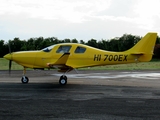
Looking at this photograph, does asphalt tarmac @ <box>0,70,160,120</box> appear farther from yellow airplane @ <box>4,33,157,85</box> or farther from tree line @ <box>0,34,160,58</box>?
tree line @ <box>0,34,160,58</box>

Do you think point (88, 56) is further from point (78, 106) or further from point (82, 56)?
point (78, 106)

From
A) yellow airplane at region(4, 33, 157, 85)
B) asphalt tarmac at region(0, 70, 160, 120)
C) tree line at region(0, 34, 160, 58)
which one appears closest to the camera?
asphalt tarmac at region(0, 70, 160, 120)

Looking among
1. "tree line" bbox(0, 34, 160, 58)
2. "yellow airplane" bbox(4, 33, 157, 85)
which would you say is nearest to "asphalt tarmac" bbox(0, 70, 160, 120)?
"yellow airplane" bbox(4, 33, 157, 85)

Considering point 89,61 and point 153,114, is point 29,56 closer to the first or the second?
point 89,61

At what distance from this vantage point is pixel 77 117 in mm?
7375

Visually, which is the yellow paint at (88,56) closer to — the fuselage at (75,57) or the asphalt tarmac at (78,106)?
the fuselage at (75,57)

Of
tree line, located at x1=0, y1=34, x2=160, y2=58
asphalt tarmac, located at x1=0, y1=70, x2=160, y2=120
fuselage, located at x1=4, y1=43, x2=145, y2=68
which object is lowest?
asphalt tarmac, located at x1=0, y1=70, x2=160, y2=120

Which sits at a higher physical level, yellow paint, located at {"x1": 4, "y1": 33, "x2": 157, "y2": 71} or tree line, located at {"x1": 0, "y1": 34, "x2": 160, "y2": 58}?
tree line, located at {"x1": 0, "y1": 34, "x2": 160, "y2": 58}

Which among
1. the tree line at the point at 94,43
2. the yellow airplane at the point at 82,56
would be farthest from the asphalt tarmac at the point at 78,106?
the tree line at the point at 94,43

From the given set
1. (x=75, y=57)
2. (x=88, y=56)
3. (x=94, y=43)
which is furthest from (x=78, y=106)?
(x=94, y=43)

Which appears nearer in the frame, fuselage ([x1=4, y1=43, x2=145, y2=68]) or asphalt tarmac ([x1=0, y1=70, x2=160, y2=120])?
asphalt tarmac ([x1=0, y1=70, x2=160, y2=120])

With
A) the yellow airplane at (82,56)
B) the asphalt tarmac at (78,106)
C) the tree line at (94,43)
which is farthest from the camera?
the tree line at (94,43)

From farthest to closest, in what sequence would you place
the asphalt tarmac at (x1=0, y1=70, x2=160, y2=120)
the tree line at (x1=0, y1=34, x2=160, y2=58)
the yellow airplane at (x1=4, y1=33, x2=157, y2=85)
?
the tree line at (x1=0, y1=34, x2=160, y2=58)
the yellow airplane at (x1=4, y1=33, x2=157, y2=85)
the asphalt tarmac at (x1=0, y1=70, x2=160, y2=120)

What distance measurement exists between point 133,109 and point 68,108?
1962 millimetres
